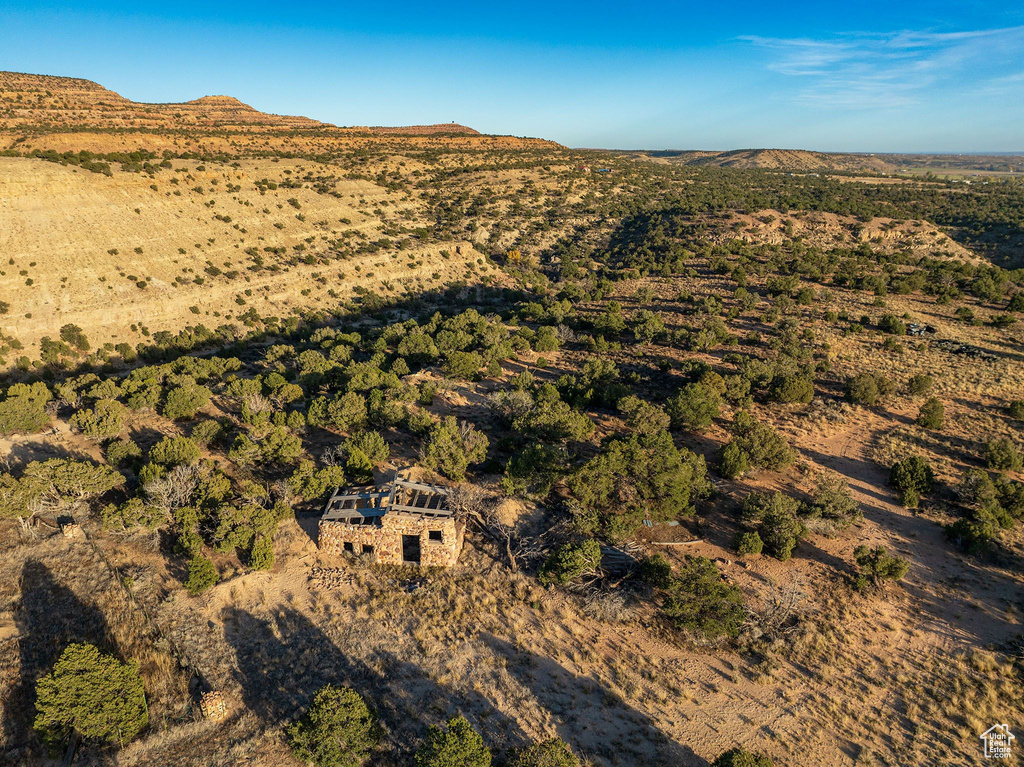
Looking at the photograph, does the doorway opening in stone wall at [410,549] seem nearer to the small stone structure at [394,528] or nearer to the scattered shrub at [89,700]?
the small stone structure at [394,528]

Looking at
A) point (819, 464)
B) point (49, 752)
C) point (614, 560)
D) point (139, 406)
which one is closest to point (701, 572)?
point (614, 560)

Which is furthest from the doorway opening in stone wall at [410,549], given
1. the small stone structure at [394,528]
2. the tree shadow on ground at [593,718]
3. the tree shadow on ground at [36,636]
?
the tree shadow on ground at [36,636]

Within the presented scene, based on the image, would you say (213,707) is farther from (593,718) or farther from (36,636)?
(593,718)

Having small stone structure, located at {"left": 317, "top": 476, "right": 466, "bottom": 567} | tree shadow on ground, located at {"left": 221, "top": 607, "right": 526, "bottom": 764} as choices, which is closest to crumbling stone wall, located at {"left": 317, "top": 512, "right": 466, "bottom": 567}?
small stone structure, located at {"left": 317, "top": 476, "right": 466, "bottom": 567}

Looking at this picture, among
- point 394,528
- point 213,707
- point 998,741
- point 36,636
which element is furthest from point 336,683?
point 998,741

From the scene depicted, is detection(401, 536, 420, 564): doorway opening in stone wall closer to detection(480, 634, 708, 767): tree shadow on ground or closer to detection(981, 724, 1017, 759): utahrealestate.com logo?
detection(480, 634, 708, 767): tree shadow on ground
